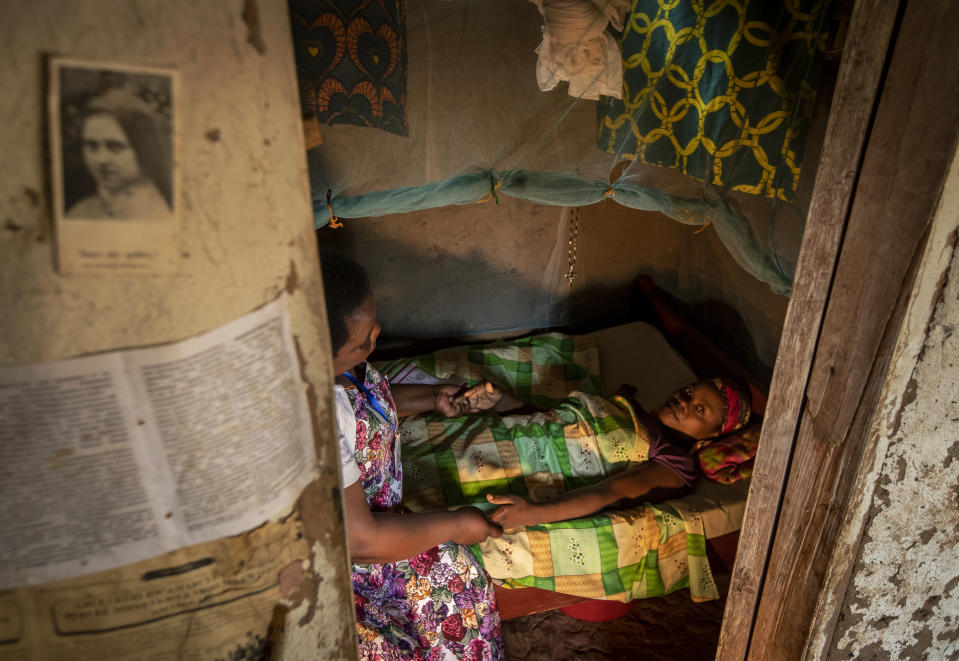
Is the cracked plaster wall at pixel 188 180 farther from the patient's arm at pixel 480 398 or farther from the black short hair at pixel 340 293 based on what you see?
the patient's arm at pixel 480 398

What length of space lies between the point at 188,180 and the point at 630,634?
266cm

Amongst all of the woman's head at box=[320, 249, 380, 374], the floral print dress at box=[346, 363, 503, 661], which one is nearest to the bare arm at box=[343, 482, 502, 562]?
the floral print dress at box=[346, 363, 503, 661]

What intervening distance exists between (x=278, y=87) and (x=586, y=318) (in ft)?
11.2

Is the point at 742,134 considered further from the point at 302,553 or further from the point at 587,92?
the point at 302,553

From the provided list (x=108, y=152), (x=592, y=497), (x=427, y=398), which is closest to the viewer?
(x=108, y=152)

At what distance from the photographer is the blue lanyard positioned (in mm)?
1764

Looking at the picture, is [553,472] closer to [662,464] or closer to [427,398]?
[662,464]

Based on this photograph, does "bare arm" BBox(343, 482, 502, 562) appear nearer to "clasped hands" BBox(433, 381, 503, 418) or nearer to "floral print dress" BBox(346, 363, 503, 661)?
"floral print dress" BBox(346, 363, 503, 661)

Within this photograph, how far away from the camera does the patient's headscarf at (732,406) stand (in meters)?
2.63

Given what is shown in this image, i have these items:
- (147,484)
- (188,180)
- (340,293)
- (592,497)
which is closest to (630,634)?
(592,497)

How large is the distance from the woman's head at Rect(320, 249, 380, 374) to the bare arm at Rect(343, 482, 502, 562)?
38cm

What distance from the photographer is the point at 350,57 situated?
142 cm

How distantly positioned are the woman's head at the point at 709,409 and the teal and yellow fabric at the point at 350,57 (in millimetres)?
1908

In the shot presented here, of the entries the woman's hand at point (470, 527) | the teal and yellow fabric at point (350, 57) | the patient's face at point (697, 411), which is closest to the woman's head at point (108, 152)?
the teal and yellow fabric at point (350, 57)
